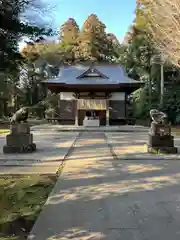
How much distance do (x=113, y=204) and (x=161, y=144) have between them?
500cm

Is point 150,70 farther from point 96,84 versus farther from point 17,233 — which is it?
point 17,233

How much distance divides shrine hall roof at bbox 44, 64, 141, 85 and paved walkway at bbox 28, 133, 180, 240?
15153 mm

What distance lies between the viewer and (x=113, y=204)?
169 inches

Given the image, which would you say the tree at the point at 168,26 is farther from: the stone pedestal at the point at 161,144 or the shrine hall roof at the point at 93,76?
the stone pedestal at the point at 161,144

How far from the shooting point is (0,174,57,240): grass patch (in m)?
3.43

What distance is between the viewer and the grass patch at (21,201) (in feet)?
11.3

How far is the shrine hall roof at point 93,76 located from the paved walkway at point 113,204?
15.2 metres

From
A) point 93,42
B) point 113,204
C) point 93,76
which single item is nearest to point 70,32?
point 93,42

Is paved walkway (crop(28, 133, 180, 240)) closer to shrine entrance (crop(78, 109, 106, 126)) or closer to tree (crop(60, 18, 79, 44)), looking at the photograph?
shrine entrance (crop(78, 109, 106, 126))

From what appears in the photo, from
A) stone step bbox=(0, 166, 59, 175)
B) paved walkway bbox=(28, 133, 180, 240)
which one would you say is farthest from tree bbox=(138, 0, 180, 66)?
stone step bbox=(0, 166, 59, 175)

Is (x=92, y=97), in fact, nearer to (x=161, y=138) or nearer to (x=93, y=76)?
(x=93, y=76)

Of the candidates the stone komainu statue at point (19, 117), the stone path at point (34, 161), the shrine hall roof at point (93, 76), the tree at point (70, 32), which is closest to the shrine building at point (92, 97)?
the shrine hall roof at point (93, 76)

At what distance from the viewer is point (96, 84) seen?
21.1 meters

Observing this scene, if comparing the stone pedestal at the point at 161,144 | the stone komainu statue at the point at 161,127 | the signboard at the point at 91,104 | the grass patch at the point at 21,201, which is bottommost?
the grass patch at the point at 21,201
